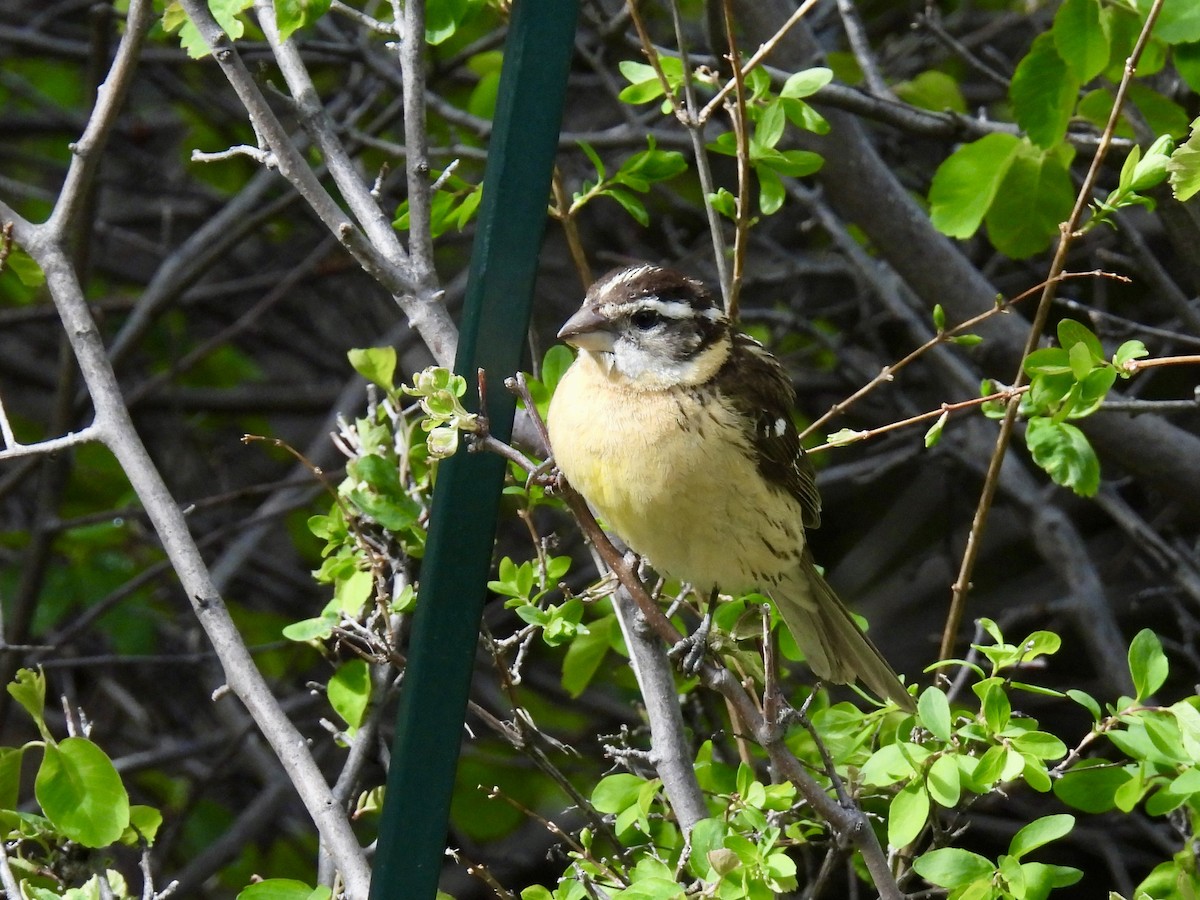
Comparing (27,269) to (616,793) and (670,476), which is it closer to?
(670,476)

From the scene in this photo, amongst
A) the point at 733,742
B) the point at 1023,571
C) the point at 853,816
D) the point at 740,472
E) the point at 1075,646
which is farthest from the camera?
the point at 1023,571

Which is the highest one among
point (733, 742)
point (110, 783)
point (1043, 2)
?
point (1043, 2)

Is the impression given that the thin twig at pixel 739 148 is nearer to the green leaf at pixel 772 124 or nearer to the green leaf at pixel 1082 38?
the green leaf at pixel 772 124

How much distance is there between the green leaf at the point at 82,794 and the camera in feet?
7.48

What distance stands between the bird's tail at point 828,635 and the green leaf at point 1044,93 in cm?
105

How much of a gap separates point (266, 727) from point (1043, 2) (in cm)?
361

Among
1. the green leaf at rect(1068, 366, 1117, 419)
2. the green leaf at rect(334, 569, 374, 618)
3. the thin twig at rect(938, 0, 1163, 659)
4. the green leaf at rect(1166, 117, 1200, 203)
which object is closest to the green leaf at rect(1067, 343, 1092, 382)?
the green leaf at rect(1068, 366, 1117, 419)

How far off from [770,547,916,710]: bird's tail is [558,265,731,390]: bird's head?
0.52 meters

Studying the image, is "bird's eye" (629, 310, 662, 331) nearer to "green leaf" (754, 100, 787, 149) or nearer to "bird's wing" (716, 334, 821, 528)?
"bird's wing" (716, 334, 821, 528)

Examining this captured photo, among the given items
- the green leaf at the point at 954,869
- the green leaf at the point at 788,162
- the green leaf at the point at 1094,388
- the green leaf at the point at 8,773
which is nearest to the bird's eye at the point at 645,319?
the green leaf at the point at 788,162

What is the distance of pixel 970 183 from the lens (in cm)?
324

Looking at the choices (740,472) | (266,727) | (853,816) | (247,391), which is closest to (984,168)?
(740,472)

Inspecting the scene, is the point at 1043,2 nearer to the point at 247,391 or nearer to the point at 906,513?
the point at 906,513

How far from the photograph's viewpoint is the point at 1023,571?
601 cm
